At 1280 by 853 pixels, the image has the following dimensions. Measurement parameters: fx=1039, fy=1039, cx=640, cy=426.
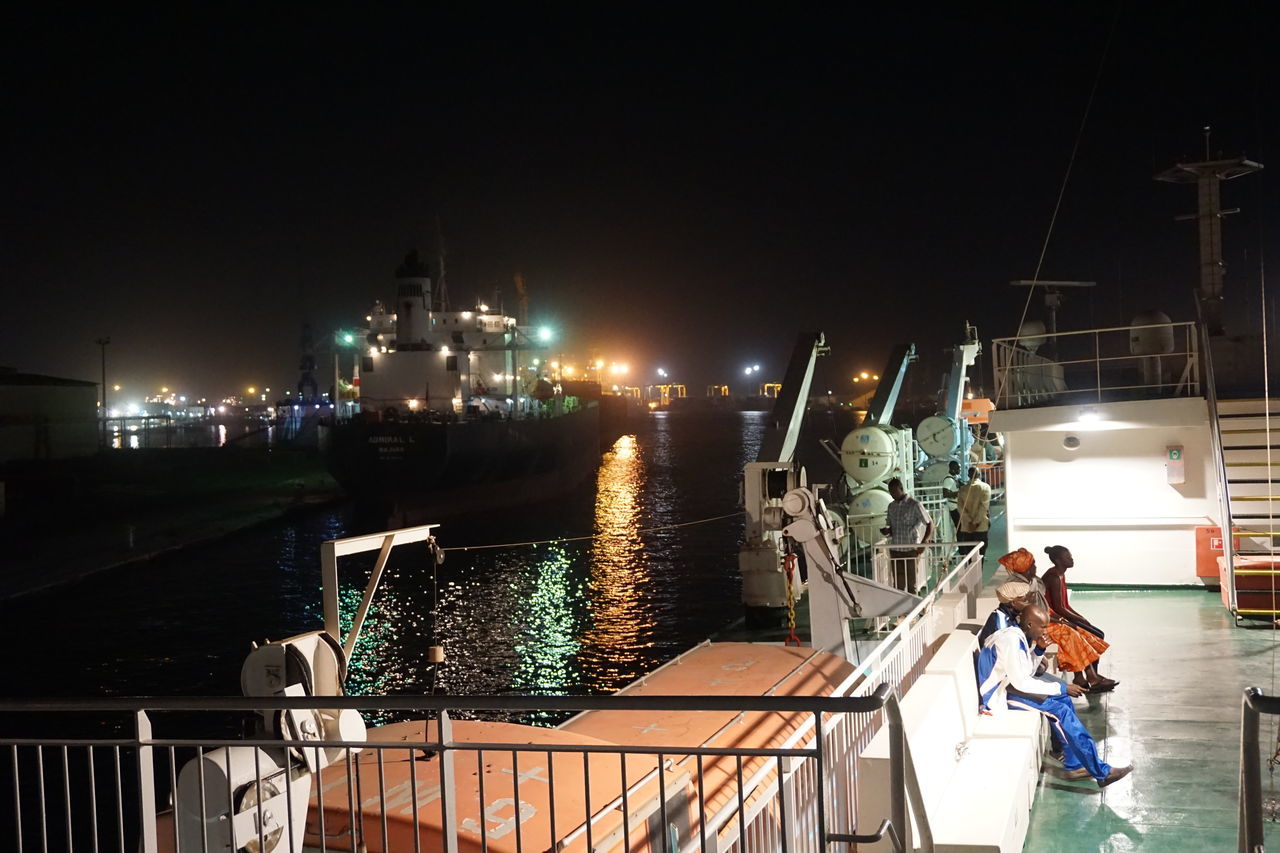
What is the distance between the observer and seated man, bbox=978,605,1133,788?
21.9 feet

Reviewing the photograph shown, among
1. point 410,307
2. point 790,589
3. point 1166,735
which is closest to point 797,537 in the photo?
point 1166,735

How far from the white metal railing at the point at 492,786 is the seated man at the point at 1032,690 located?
1.07 metres

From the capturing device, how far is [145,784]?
166 inches

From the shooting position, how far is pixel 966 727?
6.67 m

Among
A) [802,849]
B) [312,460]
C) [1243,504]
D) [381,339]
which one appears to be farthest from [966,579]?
[312,460]

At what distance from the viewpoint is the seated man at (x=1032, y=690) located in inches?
263

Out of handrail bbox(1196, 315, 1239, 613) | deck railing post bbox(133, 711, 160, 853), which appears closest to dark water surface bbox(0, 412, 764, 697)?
deck railing post bbox(133, 711, 160, 853)

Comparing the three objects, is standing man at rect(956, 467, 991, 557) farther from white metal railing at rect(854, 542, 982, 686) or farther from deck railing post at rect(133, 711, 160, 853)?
deck railing post at rect(133, 711, 160, 853)

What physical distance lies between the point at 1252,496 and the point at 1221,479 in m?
1.04

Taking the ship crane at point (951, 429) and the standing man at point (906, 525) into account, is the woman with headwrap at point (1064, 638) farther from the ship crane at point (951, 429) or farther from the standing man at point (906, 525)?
the ship crane at point (951, 429)

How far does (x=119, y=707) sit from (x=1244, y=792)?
414cm

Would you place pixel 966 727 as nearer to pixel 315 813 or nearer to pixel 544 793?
pixel 544 793

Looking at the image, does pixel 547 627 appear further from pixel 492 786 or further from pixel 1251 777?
pixel 1251 777

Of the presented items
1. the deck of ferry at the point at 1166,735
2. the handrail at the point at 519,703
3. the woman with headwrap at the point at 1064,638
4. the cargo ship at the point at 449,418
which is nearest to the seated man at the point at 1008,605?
the woman with headwrap at the point at 1064,638
